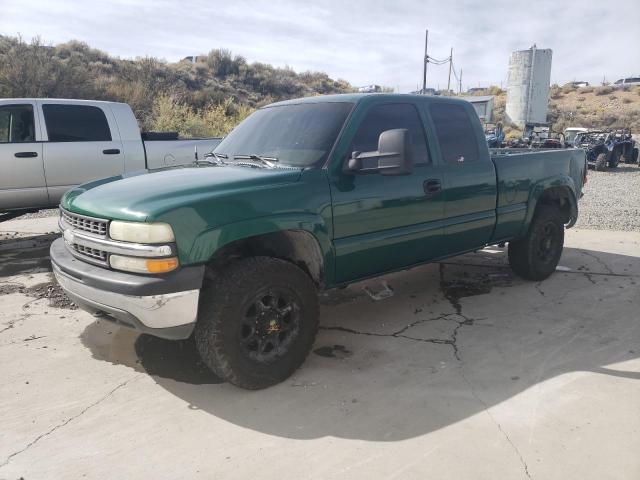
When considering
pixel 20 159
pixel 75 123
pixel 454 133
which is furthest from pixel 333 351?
pixel 75 123

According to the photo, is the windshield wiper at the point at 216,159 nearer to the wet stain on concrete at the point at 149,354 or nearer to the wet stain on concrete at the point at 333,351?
the wet stain on concrete at the point at 149,354

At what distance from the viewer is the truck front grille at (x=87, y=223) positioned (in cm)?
300

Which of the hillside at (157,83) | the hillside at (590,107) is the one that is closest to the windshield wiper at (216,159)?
the hillside at (157,83)

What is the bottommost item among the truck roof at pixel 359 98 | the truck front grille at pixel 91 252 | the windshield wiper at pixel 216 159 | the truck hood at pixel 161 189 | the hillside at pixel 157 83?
the truck front grille at pixel 91 252

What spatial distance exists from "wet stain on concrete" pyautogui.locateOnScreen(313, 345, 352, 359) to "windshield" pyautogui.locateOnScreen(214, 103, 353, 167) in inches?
56.2

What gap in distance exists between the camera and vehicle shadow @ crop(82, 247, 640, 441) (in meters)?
3.00

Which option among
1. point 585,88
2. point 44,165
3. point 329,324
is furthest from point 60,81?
point 585,88

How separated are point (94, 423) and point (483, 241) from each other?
3563 millimetres

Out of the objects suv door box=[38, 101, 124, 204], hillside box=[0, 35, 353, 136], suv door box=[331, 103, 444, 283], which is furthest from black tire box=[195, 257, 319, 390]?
hillside box=[0, 35, 353, 136]

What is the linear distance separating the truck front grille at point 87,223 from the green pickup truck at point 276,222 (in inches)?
0.5

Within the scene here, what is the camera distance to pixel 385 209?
3.75 metres

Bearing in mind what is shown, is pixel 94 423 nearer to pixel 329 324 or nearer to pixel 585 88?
pixel 329 324

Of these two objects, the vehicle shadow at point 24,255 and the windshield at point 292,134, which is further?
the vehicle shadow at point 24,255

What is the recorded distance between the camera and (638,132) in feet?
121
